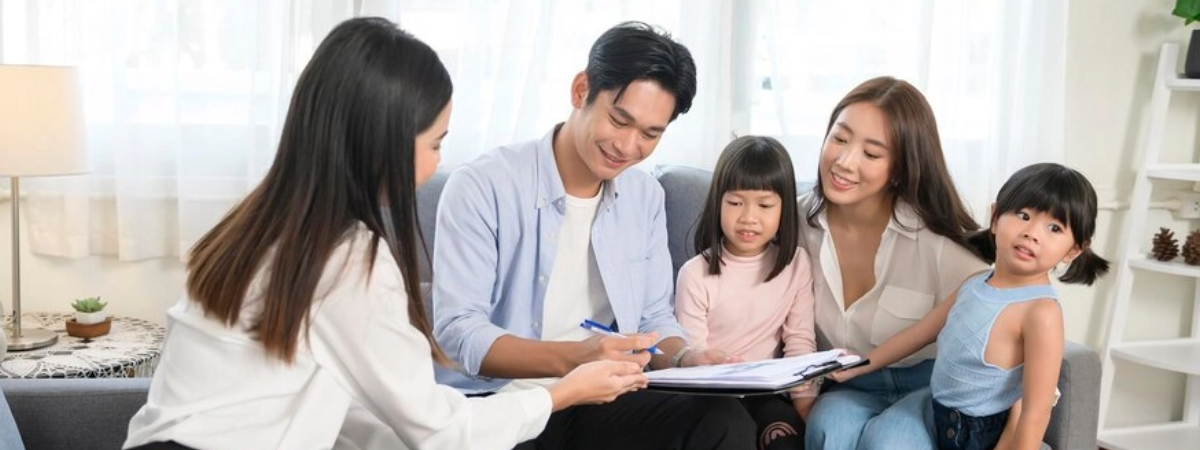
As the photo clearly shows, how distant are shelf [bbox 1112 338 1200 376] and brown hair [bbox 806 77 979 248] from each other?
1367 mm

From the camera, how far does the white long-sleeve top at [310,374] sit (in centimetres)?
159

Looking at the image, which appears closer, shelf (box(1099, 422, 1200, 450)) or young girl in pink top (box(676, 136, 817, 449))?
young girl in pink top (box(676, 136, 817, 449))

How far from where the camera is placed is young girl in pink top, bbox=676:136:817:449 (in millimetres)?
2484

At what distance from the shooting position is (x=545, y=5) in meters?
3.22

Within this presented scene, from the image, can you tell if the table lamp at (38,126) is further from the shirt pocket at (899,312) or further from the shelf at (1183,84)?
the shelf at (1183,84)

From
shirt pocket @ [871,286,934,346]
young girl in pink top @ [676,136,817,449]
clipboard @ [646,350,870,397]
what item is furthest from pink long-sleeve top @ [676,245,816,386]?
clipboard @ [646,350,870,397]

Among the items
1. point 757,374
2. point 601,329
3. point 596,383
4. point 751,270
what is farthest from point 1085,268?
point 596,383

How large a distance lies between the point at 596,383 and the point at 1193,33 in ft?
7.91

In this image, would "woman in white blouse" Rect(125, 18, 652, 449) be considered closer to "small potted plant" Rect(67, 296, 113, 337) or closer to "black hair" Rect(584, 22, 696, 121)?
"black hair" Rect(584, 22, 696, 121)

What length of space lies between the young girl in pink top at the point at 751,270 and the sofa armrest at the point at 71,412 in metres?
1.01

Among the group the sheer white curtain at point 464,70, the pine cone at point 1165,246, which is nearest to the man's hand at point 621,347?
the sheer white curtain at point 464,70

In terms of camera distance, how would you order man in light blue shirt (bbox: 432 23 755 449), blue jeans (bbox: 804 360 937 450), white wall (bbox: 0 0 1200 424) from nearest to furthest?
man in light blue shirt (bbox: 432 23 755 449) < blue jeans (bbox: 804 360 937 450) < white wall (bbox: 0 0 1200 424)

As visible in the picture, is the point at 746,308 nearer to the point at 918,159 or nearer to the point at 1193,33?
the point at 918,159

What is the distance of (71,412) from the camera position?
2.09 metres
